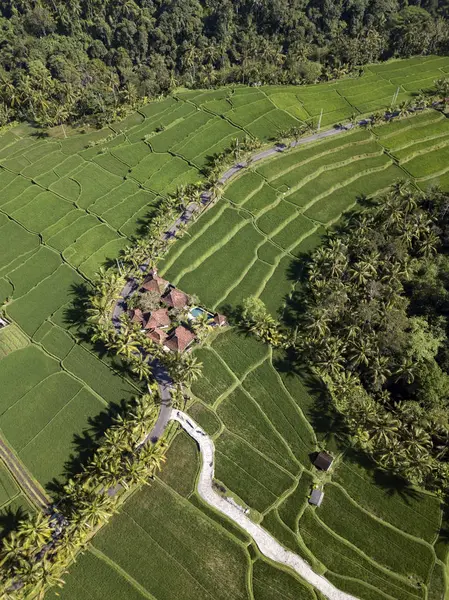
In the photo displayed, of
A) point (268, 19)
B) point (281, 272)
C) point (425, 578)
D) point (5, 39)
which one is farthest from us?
point (268, 19)

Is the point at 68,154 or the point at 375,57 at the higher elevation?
the point at 375,57

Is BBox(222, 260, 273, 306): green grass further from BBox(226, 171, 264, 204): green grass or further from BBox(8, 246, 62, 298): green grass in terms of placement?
BBox(8, 246, 62, 298): green grass

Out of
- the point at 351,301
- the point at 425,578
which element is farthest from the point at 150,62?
the point at 425,578

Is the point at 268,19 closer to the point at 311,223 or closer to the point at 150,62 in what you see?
the point at 150,62

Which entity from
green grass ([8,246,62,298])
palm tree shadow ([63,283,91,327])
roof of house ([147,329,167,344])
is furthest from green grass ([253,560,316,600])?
green grass ([8,246,62,298])

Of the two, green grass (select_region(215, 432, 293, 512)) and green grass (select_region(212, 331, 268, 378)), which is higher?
green grass (select_region(212, 331, 268, 378))

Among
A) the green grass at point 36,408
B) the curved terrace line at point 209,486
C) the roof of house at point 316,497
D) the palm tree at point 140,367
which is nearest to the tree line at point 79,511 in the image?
the curved terrace line at point 209,486
